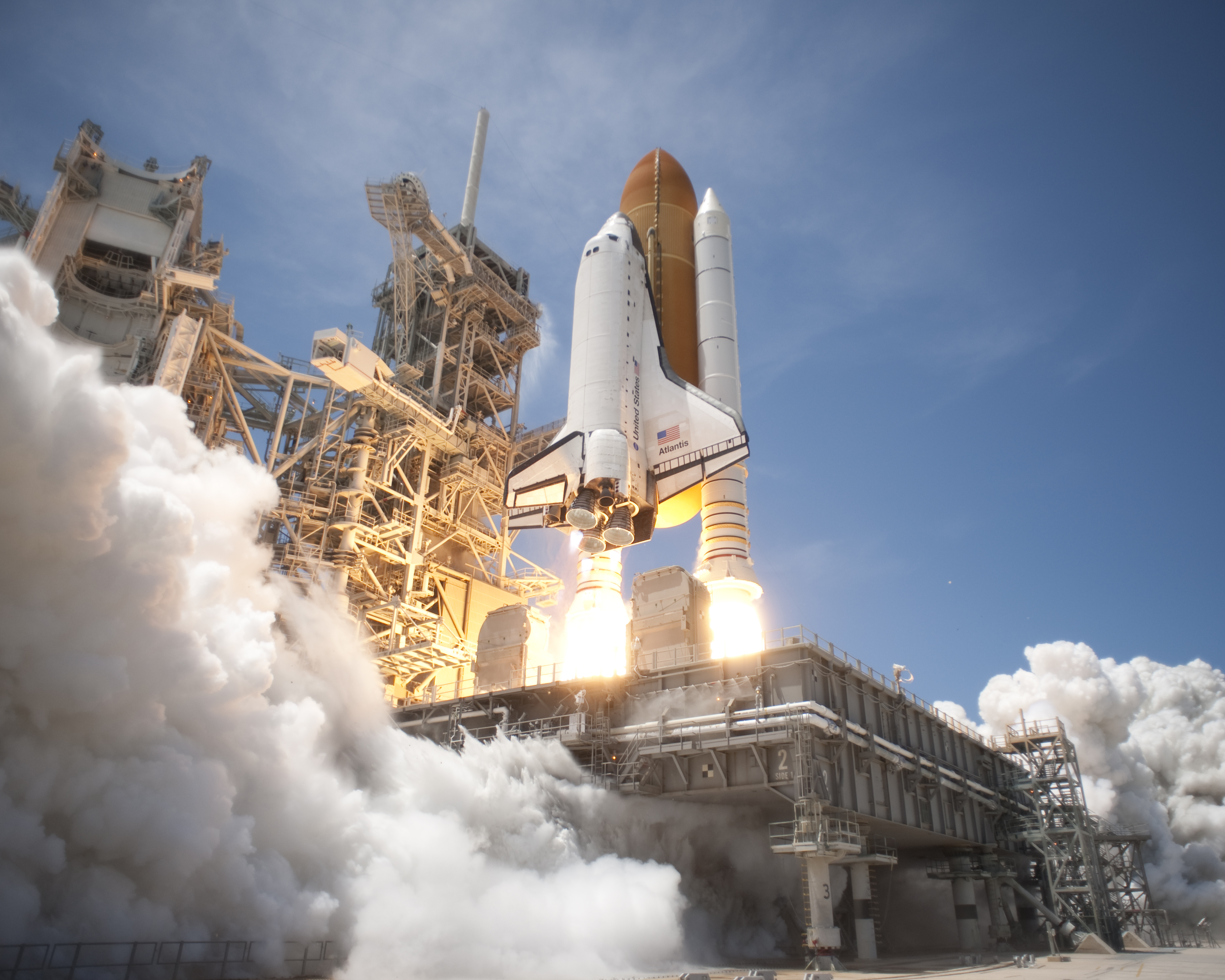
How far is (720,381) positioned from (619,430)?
6.37 m

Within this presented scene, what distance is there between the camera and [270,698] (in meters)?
18.5

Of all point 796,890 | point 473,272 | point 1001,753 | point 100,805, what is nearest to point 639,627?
point 796,890

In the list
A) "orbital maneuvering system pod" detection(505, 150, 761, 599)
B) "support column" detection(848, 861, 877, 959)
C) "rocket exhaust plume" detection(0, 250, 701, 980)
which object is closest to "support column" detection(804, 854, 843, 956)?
"support column" detection(848, 861, 877, 959)

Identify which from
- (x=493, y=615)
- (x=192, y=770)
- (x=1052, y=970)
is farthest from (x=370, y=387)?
(x=1052, y=970)

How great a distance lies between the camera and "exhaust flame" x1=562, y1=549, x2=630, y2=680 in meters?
26.7

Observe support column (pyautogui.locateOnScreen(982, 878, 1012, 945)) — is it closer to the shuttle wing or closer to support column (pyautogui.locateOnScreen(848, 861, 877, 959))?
support column (pyautogui.locateOnScreen(848, 861, 877, 959))

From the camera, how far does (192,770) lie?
12.9 metres

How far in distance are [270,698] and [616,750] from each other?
922 cm

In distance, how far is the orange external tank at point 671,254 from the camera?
101 ft

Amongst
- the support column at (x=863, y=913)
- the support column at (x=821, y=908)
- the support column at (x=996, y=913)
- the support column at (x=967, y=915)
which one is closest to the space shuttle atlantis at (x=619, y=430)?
the support column at (x=821, y=908)

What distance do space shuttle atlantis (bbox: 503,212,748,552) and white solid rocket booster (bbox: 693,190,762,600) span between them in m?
1.53

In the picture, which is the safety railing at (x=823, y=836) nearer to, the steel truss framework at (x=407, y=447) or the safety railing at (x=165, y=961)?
the safety railing at (x=165, y=961)

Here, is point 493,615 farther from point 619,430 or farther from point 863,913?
point 863,913

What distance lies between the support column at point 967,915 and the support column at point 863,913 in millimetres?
8691
